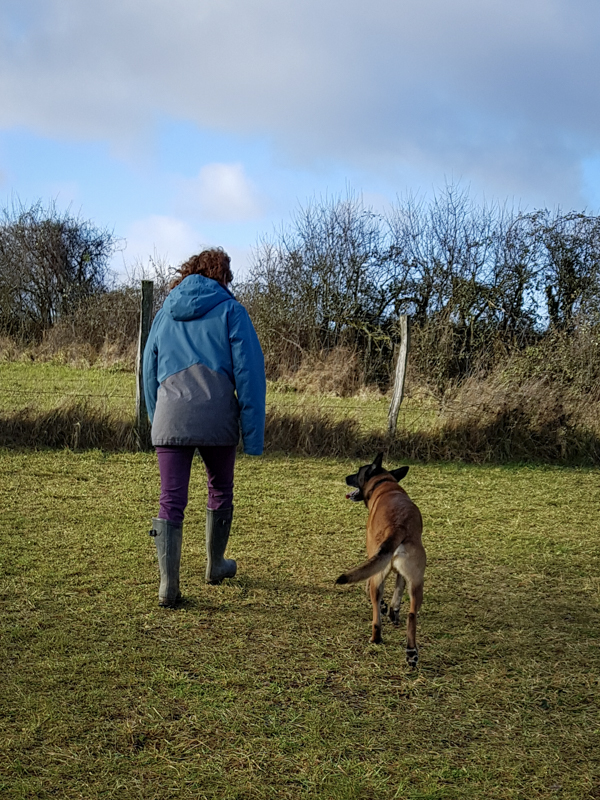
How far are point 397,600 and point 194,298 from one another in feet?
6.28

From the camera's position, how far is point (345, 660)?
3.47 metres

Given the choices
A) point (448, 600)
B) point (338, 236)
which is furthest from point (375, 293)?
point (448, 600)

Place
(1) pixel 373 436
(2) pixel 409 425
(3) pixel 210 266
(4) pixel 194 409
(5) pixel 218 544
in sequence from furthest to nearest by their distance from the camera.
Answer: (2) pixel 409 425 → (1) pixel 373 436 → (5) pixel 218 544 → (3) pixel 210 266 → (4) pixel 194 409

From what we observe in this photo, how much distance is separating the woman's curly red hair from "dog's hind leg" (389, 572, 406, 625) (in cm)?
186

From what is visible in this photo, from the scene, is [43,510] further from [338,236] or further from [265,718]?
[338,236]

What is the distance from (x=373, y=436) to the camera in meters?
9.22

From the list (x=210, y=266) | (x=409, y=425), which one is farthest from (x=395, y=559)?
(x=409, y=425)

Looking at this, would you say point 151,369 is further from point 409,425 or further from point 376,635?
point 409,425

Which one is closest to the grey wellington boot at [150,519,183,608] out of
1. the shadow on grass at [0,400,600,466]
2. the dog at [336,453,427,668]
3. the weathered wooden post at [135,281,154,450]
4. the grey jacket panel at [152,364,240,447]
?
the grey jacket panel at [152,364,240,447]

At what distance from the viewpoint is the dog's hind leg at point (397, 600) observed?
3977 mm

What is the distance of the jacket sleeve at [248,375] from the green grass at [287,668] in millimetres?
955

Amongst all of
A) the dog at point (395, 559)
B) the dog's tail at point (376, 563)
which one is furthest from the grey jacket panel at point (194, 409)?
the dog's tail at point (376, 563)

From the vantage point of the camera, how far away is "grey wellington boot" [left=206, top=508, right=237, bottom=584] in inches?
170

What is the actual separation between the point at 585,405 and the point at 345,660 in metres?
7.32
